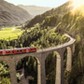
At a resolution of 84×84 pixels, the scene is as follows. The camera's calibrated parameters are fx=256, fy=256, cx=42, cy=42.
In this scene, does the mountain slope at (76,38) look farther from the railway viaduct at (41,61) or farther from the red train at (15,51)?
the red train at (15,51)

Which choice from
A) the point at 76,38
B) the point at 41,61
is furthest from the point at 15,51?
the point at 76,38

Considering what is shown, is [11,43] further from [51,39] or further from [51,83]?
[51,83]

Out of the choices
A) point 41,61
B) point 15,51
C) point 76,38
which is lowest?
point 76,38

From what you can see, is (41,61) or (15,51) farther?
(41,61)

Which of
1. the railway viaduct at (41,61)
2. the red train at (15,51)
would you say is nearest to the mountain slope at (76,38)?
the railway viaduct at (41,61)

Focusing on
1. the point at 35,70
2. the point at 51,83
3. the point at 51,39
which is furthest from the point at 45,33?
the point at 51,83

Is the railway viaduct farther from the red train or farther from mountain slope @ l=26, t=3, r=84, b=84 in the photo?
mountain slope @ l=26, t=3, r=84, b=84

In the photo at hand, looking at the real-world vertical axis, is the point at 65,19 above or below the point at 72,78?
above

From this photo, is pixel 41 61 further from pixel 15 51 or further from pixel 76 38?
pixel 76 38

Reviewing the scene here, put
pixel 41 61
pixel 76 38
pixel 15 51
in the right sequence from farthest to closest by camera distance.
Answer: pixel 76 38 → pixel 41 61 → pixel 15 51

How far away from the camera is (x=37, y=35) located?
127 m

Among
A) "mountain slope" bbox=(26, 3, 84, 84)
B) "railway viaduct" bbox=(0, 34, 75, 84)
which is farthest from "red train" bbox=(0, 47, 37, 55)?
"mountain slope" bbox=(26, 3, 84, 84)

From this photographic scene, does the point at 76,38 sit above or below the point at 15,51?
below

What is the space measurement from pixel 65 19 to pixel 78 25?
22893mm
